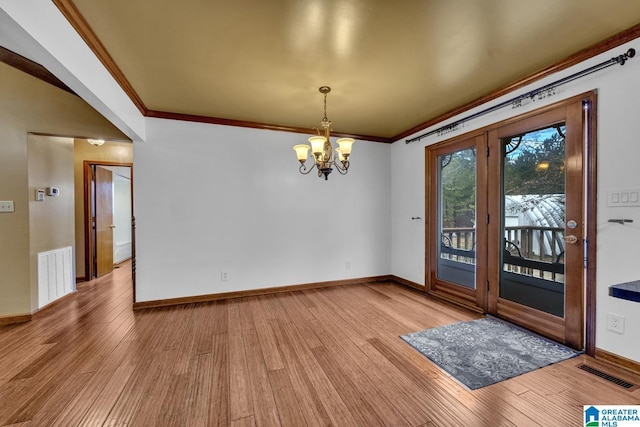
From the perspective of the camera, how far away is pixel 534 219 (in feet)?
8.95

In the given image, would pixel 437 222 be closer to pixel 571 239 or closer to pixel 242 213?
pixel 571 239

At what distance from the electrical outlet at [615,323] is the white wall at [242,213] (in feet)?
9.67

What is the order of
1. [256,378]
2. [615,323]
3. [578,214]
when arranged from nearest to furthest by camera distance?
1. [256,378]
2. [615,323]
3. [578,214]

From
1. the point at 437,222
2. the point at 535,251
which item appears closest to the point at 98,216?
the point at 437,222

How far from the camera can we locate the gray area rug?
2.03 metres

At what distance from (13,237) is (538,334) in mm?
5749

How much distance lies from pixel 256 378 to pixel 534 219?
119 inches

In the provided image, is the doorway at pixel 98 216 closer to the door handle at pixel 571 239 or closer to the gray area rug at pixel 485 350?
the gray area rug at pixel 485 350

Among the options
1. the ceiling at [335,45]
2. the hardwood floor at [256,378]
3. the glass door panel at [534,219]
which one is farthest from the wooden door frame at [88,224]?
the glass door panel at [534,219]

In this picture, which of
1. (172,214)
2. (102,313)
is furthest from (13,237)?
(172,214)

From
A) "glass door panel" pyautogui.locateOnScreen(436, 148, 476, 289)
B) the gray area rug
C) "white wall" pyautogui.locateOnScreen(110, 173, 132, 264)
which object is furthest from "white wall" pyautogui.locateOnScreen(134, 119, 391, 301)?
"white wall" pyautogui.locateOnScreen(110, 173, 132, 264)

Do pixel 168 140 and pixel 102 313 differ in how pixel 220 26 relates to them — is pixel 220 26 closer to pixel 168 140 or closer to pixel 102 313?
pixel 168 140

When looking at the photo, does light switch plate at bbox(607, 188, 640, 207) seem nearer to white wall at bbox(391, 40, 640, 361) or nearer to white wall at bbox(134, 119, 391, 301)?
white wall at bbox(391, 40, 640, 361)

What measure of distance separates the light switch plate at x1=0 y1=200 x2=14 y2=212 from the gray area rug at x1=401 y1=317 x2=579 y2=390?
4524 millimetres
